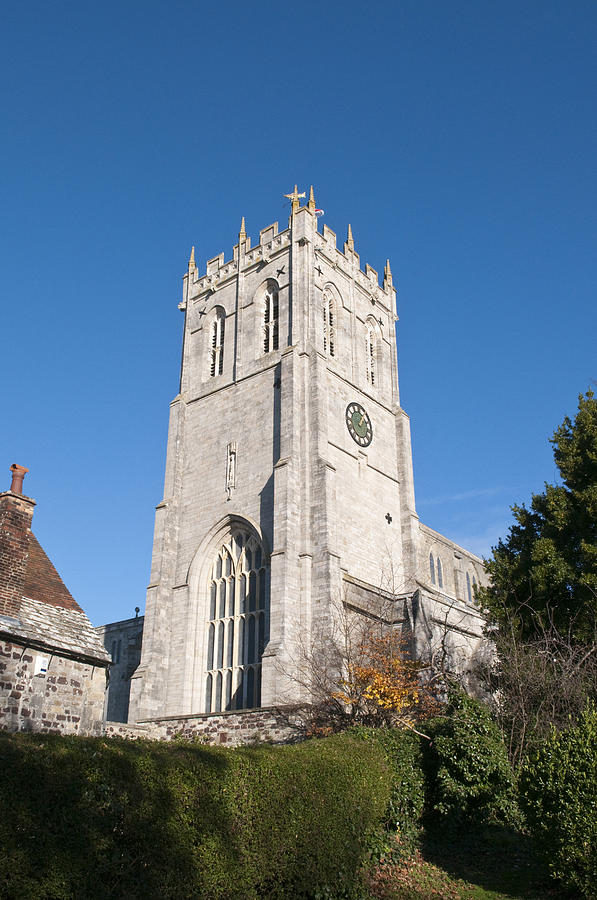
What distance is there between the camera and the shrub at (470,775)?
14.1 metres

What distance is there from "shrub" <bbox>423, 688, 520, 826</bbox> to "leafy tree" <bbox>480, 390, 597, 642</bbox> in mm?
6026

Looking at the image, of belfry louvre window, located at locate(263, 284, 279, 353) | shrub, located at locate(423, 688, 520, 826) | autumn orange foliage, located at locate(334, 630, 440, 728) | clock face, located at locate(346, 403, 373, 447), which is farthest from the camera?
belfry louvre window, located at locate(263, 284, 279, 353)

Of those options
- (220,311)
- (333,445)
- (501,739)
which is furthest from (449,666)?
(220,311)

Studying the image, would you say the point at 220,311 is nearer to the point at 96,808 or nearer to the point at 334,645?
the point at 334,645

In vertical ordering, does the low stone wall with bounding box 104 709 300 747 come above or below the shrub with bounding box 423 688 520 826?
above

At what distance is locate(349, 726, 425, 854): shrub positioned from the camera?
13930 mm

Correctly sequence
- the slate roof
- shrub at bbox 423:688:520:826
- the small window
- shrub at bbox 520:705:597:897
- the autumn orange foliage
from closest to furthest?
shrub at bbox 520:705:597:897 < shrub at bbox 423:688:520:826 < the slate roof < the autumn orange foliage < the small window

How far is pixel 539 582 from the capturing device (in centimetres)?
2067

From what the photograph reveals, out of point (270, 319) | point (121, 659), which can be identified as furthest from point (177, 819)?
point (121, 659)

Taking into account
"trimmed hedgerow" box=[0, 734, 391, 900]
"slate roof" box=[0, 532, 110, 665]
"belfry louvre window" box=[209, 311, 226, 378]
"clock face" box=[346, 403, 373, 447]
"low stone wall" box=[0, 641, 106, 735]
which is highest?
"belfry louvre window" box=[209, 311, 226, 378]

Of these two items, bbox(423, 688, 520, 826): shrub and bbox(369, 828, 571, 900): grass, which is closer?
bbox(369, 828, 571, 900): grass

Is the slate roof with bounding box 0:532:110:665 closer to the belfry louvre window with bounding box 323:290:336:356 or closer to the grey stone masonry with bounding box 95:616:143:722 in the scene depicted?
the grey stone masonry with bounding box 95:616:143:722

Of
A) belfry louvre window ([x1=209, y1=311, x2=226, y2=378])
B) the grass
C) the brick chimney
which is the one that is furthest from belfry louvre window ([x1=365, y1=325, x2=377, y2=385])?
the grass

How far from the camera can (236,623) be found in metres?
29.1
